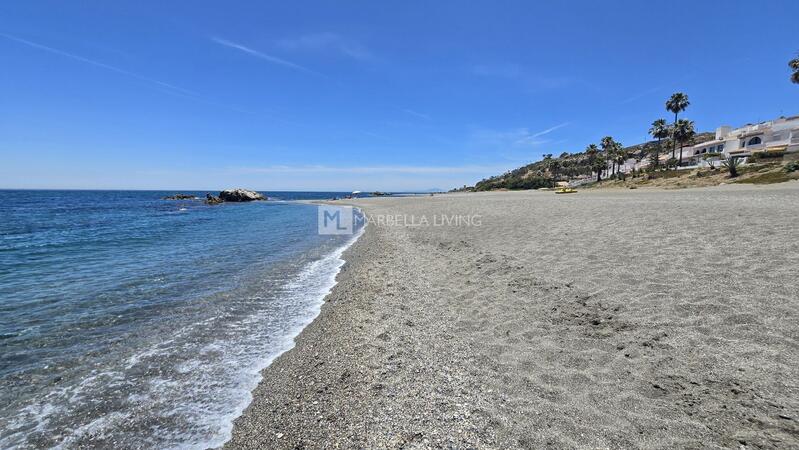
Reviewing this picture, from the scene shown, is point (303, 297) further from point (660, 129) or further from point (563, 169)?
point (563, 169)

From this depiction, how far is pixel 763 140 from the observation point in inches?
2248

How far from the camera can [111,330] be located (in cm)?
730

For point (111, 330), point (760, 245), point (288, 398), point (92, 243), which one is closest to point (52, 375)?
point (111, 330)

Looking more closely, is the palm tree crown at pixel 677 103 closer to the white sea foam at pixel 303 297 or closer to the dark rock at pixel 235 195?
the white sea foam at pixel 303 297

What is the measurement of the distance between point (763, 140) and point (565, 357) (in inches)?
3265

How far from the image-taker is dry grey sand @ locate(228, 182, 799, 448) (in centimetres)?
361

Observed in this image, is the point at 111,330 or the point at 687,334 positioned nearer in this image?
the point at 687,334

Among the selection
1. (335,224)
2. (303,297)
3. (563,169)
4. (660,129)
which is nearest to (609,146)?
(660,129)

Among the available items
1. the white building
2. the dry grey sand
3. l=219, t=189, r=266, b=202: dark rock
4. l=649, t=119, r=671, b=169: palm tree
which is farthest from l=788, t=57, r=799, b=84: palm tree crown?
l=219, t=189, r=266, b=202: dark rock

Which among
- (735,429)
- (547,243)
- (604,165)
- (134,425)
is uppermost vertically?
(604,165)

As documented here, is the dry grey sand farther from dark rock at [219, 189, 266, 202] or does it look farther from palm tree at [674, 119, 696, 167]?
dark rock at [219, 189, 266, 202]

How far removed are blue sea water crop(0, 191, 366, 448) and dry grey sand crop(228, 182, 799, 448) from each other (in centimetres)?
80

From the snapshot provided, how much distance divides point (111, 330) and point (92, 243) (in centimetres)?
1716

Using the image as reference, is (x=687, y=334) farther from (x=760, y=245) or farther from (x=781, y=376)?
(x=760, y=245)
